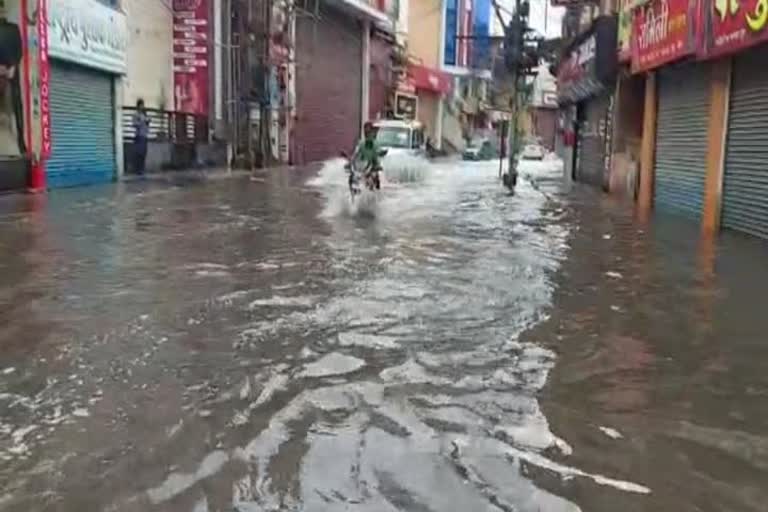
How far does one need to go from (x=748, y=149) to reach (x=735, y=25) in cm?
198

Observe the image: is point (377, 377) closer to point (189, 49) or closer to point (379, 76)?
point (189, 49)

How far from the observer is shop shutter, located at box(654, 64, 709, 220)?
1741 centimetres

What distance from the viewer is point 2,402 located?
5.13 m

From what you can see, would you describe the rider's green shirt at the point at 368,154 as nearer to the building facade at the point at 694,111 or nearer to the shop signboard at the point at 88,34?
the building facade at the point at 694,111

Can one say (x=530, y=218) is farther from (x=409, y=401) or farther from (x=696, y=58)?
(x=409, y=401)

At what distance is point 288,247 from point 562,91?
2501 centimetres

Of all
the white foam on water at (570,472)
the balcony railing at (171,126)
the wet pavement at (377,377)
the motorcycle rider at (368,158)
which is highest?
the balcony railing at (171,126)

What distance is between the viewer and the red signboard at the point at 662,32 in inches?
648

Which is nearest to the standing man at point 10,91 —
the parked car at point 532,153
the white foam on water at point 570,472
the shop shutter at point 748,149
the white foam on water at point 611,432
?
the shop shutter at point 748,149

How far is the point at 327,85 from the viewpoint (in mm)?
49406

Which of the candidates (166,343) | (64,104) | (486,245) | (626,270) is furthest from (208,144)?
(166,343)

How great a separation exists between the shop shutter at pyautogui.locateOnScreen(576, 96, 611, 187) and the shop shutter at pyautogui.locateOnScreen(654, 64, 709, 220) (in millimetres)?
6248

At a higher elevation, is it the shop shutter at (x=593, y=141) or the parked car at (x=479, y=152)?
the shop shutter at (x=593, y=141)

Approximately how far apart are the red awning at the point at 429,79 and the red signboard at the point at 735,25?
5333cm
